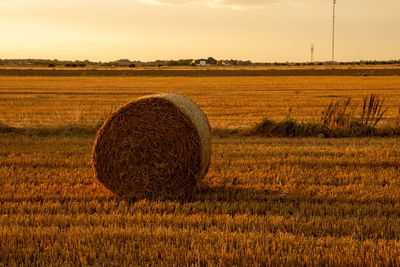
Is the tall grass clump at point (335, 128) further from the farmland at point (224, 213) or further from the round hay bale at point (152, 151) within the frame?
the round hay bale at point (152, 151)

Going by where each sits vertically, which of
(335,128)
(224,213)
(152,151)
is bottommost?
(224,213)

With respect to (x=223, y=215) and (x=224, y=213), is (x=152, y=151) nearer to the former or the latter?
(x=224, y=213)

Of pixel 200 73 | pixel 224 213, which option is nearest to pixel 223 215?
pixel 224 213

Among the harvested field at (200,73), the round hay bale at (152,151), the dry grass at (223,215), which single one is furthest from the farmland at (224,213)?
the harvested field at (200,73)

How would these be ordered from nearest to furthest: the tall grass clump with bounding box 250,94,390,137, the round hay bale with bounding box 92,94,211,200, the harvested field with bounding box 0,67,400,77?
the round hay bale with bounding box 92,94,211,200 → the tall grass clump with bounding box 250,94,390,137 → the harvested field with bounding box 0,67,400,77

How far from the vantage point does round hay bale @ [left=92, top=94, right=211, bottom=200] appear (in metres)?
7.62

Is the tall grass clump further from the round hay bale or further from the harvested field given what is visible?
the harvested field

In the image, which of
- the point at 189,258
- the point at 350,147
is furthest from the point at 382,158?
the point at 189,258

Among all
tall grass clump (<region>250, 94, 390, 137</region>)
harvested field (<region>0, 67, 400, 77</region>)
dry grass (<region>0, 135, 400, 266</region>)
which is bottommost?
dry grass (<region>0, 135, 400, 266</region>)

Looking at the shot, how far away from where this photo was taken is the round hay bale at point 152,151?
7625 millimetres

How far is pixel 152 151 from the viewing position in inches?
306

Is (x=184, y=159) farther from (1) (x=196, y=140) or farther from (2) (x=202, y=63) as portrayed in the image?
(2) (x=202, y=63)

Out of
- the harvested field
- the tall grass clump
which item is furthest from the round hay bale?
the harvested field

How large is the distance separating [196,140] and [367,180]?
10.6ft
